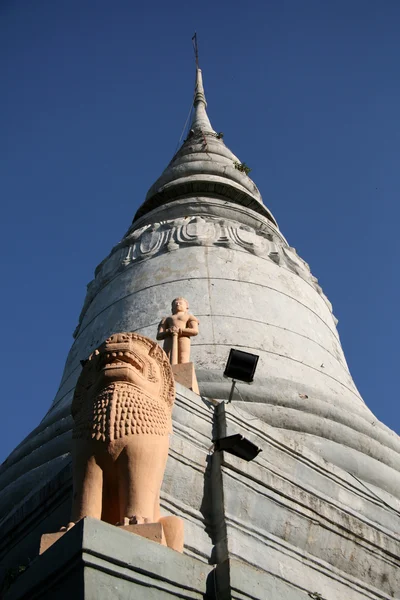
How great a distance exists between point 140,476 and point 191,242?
24.2ft

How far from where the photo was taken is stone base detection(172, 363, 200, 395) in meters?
7.81

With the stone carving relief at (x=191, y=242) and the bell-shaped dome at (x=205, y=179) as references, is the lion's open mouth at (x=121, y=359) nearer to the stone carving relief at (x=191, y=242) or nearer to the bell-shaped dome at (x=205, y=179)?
the stone carving relief at (x=191, y=242)

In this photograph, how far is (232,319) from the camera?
36.0 ft

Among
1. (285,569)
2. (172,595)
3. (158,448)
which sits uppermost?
(158,448)

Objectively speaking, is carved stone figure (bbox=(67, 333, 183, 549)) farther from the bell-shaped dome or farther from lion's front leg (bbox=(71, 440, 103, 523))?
the bell-shaped dome

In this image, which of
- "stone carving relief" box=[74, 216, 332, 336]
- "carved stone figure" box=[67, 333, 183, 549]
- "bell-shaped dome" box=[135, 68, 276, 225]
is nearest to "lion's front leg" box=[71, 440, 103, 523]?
"carved stone figure" box=[67, 333, 183, 549]

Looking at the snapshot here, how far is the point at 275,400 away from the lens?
30.1ft

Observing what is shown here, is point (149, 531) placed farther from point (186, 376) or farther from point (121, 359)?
point (186, 376)

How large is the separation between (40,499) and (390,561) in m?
3.16

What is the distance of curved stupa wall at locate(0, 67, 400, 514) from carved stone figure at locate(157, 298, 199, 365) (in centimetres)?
88

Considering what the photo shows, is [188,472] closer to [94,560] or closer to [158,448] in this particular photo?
[158,448]

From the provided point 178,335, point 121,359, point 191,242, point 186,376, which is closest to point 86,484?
point 121,359

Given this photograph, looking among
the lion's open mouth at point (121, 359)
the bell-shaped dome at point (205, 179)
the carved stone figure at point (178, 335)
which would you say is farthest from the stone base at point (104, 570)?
the bell-shaped dome at point (205, 179)

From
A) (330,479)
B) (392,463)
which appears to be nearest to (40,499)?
(330,479)
